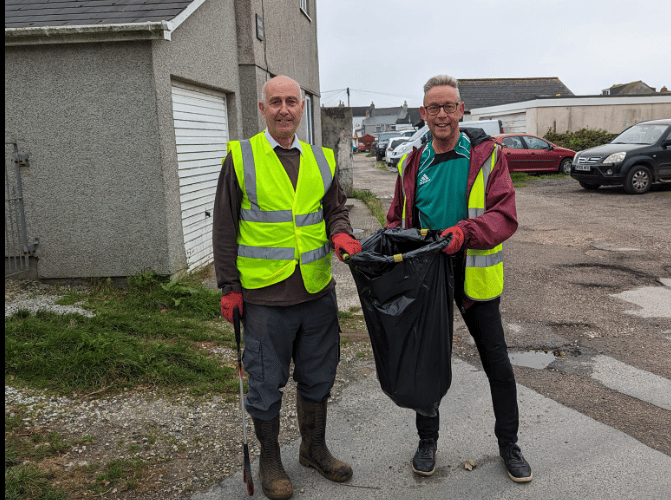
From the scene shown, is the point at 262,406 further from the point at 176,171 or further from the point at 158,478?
the point at 176,171

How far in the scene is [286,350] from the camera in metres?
3.16

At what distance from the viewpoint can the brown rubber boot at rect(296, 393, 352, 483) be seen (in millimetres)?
3219

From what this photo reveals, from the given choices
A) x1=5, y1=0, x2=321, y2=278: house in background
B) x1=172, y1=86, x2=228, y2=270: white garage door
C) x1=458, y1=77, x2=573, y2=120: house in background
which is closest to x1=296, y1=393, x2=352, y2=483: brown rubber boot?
x1=5, y1=0, x2=321, y2=278: house in background

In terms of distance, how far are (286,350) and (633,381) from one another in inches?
103

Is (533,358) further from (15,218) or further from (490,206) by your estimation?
(15,218)

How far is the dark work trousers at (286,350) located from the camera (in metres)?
3.09

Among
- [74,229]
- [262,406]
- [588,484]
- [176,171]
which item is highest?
[176,171]

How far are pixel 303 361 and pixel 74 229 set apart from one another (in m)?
4.35

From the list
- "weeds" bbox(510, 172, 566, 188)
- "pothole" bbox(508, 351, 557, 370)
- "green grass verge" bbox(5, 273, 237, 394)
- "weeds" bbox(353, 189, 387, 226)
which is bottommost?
"pothole" bbox(508, 351, 557, 370)

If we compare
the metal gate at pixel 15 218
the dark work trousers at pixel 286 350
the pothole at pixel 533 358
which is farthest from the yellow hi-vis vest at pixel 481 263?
the metal gate at pixel 15 218

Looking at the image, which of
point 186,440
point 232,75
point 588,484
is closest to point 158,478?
point 186,440

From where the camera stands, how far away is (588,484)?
121 inches

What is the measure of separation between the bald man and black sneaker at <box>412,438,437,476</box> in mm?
347

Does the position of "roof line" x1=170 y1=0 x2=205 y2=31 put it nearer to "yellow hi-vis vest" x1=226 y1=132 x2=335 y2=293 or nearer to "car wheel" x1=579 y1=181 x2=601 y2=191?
"yellow hi-vis vest" x1=226 y1=132 x2=335 y2=293
